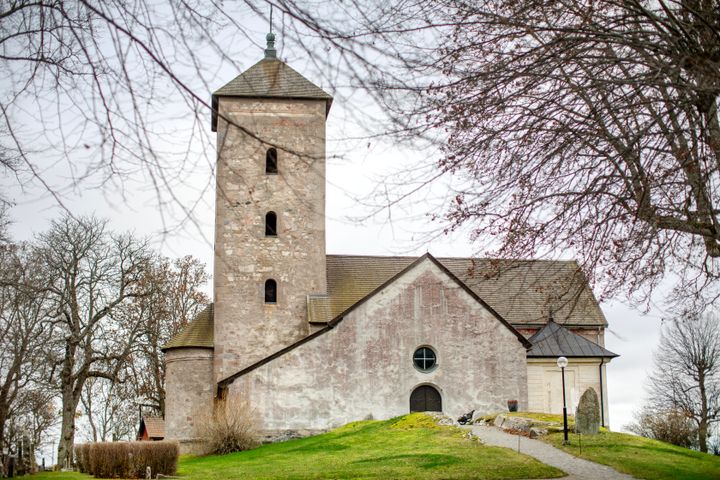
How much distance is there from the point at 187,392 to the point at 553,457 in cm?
1568

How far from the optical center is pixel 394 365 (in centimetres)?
3055

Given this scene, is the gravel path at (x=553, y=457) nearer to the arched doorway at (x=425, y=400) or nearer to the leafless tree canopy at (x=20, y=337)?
the arched doorway at (x=425, y=400)

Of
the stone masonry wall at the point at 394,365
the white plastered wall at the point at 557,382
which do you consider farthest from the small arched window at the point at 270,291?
the white plastered wall at the point at 557,382

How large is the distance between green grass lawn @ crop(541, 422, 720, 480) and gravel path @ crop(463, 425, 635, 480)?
10.8 inches

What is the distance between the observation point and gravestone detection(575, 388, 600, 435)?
22.9 meters

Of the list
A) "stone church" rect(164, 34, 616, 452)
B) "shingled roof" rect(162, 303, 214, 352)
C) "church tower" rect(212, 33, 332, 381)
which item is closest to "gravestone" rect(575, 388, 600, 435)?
"stone church" rect(164, 34, 616, 452)

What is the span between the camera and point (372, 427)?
89.0ft

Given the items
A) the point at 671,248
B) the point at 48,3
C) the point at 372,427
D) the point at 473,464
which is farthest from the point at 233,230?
the point at 48,3

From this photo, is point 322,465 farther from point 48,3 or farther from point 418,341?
point 48,3

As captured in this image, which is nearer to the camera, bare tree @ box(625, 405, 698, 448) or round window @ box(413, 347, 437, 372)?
round window @ box(413, 347, 437, 372)

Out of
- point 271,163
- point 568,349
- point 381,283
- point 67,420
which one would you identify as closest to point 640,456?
point 568,349

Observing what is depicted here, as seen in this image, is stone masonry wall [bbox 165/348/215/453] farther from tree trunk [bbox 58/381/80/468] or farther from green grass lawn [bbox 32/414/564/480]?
tree trunk [bbox 58/381/80/468]

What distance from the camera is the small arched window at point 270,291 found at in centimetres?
3322

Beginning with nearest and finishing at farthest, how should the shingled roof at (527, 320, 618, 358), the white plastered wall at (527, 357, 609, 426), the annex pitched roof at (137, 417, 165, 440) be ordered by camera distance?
the white plastered wall at (527, 357, 609, 426), the shingled roof at (527, 320, 618, 358), the annex pitched roof at (137, 417, 165, 440)
